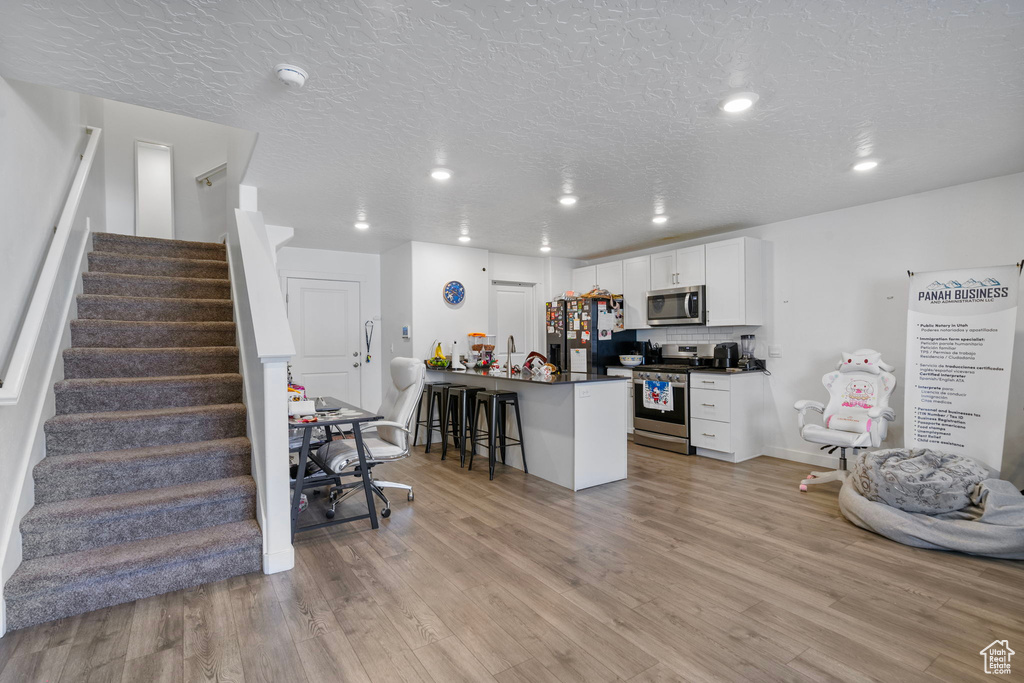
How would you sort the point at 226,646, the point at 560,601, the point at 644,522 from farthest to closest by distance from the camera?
the point at 644,522, the point at 560,601, the point at 226,646

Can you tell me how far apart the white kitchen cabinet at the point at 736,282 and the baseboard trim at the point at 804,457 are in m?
1.35

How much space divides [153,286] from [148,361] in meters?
0.94

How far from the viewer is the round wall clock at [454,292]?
19.9 feet

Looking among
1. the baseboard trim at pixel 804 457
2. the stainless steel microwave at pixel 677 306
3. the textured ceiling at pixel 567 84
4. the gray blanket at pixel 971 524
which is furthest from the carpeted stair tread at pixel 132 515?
the baseboard trim at pixel 804 457

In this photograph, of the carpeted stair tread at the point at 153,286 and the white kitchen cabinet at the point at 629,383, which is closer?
the carpeted stair tread at the point at 153,286

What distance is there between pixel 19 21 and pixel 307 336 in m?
4.58

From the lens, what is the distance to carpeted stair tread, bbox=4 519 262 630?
82.5 inches

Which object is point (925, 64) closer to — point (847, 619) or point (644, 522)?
point (847, 619)

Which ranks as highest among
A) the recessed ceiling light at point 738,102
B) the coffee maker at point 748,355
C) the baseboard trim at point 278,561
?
the recessed ceiling light at point 738,102

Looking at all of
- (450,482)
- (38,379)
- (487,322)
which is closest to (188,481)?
(38,379)

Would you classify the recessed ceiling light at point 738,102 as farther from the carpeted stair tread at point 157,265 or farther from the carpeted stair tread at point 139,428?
the carpeted stair tread at point 157,265

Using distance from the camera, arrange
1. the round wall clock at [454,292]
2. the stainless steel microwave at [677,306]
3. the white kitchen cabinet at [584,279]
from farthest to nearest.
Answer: the white kitchen cabinet at [584,279]
the round wall clock at [454,292]
the stainless steel microwave at [677,306]

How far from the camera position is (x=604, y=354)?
246 inches

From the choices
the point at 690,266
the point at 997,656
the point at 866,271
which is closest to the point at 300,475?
the point at 997,656
